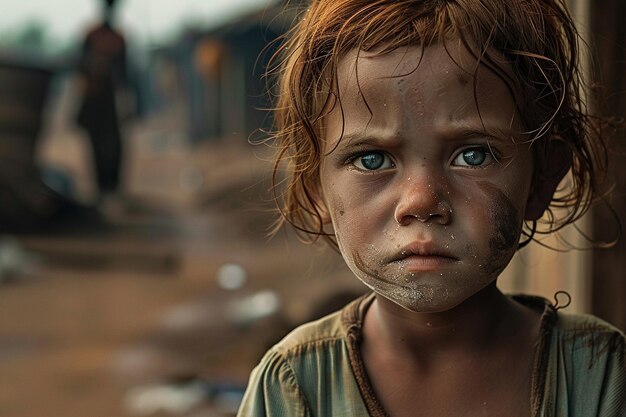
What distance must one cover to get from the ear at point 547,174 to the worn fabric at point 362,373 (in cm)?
19

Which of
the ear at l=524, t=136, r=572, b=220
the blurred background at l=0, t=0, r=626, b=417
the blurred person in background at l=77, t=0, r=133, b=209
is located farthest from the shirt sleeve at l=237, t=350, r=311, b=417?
the blurred person in background at l=77, t=0, r=133, b=209

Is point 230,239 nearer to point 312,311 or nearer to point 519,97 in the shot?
point 312,311

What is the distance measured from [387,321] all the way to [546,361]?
28 centimetres

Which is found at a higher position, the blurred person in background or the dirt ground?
the blurred person in background

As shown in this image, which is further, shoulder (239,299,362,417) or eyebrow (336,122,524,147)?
shoulder (239,299,362,417)

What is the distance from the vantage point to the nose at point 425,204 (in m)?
1.50

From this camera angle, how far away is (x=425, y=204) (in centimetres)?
150

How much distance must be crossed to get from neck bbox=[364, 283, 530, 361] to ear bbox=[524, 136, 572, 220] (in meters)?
0.16

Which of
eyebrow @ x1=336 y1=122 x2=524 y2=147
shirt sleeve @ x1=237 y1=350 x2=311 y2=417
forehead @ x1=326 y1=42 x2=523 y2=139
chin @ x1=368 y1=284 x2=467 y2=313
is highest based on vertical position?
forehead @ x1=326 y1=42 x2=523 y2=139

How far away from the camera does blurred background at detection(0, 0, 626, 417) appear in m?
4.63

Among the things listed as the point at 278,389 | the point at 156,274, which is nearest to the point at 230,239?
the point at 156,274

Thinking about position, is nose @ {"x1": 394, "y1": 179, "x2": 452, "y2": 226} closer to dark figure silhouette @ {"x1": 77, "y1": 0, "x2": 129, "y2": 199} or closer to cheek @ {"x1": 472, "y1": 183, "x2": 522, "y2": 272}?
cheek @ {"x1": 472, "y1": 183, "x2": 522, "y2": 272}

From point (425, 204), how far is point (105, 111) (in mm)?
3560

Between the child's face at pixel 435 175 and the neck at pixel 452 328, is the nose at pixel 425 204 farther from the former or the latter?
the neck at pixel 452 328
